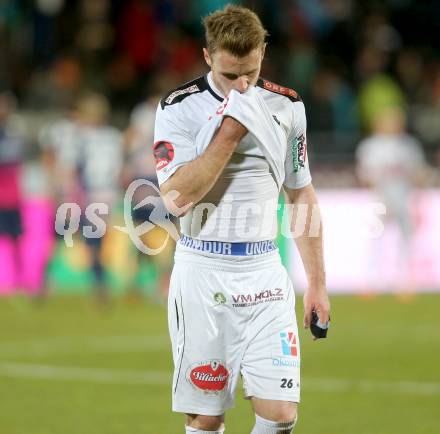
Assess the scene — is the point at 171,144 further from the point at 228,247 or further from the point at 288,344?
the point at 288,344

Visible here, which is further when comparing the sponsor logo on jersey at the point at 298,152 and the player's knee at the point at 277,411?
the sponsor logo on jersey at the point at 298,152

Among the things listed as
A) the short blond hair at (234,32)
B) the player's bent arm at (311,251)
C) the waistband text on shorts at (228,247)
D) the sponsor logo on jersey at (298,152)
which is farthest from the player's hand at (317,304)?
the short blond hair at (234,32)

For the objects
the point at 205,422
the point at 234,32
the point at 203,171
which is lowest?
the point at 205,422

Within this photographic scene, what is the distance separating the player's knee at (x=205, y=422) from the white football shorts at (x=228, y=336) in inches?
1.0

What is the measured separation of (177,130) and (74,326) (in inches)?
309

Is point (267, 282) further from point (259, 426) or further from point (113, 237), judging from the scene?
point (113, 237)

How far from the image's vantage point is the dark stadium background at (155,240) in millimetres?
8633

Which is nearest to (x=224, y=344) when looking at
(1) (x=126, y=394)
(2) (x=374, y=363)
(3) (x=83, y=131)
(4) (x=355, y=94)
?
(1) (x=126, y=394)

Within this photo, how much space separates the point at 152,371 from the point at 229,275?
195 inches

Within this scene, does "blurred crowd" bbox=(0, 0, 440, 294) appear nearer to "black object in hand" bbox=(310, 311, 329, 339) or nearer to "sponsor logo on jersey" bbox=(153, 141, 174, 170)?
"black object in hand" bbox=(310, 311, 329, 339)

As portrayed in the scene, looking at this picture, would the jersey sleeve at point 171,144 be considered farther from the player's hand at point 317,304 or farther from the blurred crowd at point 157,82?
the blurred crowd at point 157,82

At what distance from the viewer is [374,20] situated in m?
20.5

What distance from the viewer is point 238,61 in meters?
4.86

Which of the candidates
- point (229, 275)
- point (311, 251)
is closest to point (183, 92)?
point (229, 275)
